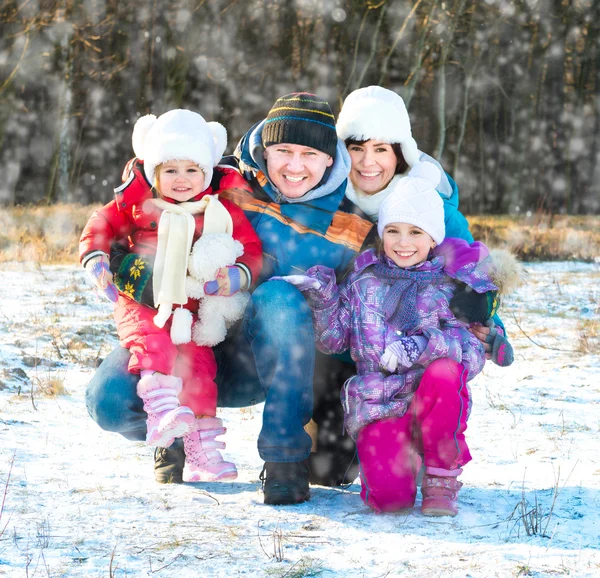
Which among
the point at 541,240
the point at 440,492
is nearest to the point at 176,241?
the point at 440,492

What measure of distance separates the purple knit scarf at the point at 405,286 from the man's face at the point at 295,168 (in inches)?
16.6

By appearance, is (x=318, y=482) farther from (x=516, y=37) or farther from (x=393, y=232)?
(x=516, y=37)

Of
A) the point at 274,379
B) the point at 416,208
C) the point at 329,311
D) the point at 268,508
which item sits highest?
the point at 416,208

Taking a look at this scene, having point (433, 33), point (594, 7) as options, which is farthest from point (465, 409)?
point (594, 7)

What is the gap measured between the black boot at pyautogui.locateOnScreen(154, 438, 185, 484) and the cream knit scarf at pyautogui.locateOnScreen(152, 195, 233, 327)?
0.46 meters

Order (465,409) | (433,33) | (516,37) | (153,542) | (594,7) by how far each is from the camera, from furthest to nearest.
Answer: (516,37) < (594,7) < (433,33) < (465,409) < (153,542)

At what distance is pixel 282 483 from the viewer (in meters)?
2.76

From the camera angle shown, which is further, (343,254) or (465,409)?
(343,254)

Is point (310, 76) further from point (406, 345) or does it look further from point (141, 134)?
point (406, 345)

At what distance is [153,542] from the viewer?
239cm

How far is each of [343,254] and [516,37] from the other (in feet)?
65.4

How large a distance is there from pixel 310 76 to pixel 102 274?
579 inches

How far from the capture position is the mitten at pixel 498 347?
2.92 meters

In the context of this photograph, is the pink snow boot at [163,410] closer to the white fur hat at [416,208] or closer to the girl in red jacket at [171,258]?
the girl in red jacket at [171,258]
